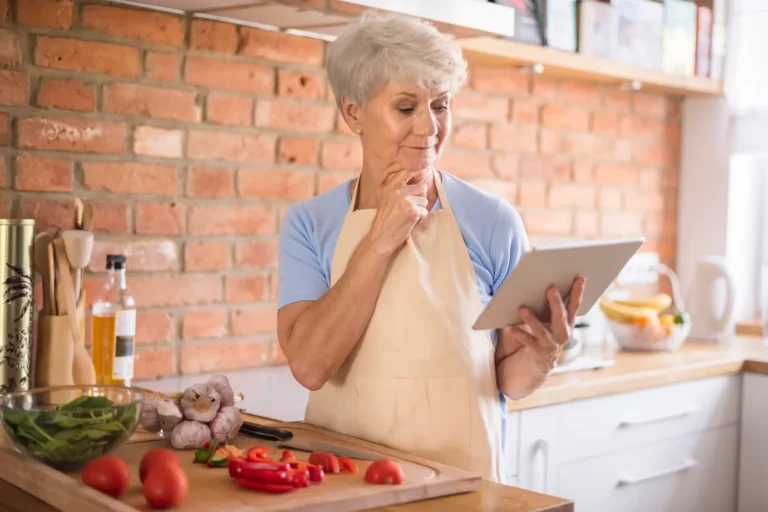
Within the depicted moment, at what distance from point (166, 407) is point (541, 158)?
5.79ft

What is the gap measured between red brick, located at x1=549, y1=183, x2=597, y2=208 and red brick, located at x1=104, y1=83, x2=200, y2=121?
4.11 ft

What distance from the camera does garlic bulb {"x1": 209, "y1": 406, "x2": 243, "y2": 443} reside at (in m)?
1.57

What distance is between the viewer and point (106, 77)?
210 cm

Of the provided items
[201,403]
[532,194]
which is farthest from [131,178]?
[532,194]

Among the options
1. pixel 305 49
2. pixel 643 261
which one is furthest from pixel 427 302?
pixel 643 261

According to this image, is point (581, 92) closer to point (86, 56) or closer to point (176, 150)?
point (176, 150)

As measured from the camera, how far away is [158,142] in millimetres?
2188

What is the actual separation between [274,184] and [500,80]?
852mm

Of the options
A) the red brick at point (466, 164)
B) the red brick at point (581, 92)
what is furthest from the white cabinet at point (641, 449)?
the red brick at point (581, 92)

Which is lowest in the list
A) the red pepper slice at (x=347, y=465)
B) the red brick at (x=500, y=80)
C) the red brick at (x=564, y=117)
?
the red pepper slice at (x=347, y=465)

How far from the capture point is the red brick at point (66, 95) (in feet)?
6.62

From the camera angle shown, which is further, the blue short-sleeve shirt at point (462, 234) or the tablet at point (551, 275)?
the blue short-sleeve shirt at point (462, 234)

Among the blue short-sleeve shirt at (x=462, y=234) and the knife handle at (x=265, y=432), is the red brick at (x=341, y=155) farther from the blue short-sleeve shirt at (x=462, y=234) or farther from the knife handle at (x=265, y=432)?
the knife handle at (x=265, y=432)

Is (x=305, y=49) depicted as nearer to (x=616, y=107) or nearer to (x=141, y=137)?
(x=141, y=137)
